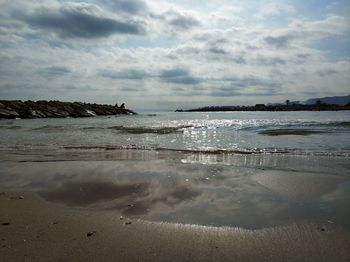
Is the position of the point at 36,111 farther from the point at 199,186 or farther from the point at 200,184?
the point at 199,186

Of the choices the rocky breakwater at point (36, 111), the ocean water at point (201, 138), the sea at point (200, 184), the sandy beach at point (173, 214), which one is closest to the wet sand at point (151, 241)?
the sandy beach at point (173, 214)

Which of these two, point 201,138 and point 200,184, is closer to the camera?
point 200,184

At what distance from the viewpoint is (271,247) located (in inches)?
156

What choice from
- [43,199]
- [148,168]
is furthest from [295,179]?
[43,199]

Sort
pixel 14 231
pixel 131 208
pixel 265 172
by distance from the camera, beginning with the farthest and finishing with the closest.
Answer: pixel 265 172, pixel 131 208, pixel 14 231

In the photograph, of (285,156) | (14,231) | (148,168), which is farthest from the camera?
(285,156)

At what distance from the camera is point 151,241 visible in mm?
4152

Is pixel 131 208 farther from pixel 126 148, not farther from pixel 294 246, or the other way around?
pixel 126 148

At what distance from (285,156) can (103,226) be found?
8659 mm

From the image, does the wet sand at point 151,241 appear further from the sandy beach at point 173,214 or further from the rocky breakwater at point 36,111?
the rocky breakwater at point 36,111

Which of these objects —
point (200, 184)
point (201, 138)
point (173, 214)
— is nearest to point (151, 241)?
point (173, 214)

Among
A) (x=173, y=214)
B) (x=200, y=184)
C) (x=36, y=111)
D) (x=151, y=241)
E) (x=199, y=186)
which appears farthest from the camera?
(x=36, y=111)

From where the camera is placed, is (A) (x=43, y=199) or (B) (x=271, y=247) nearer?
(B) (x=271, y=247)

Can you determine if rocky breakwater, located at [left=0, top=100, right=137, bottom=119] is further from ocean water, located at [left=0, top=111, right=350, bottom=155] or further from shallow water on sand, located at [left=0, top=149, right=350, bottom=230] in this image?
shallow water on sand, located at [left=0, top=149, right=350, bottom=230]
